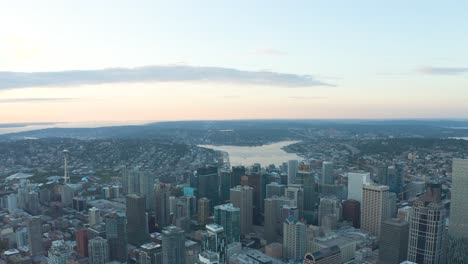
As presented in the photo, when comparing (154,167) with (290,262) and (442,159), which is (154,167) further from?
(442,159)

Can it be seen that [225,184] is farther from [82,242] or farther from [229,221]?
[82,242]

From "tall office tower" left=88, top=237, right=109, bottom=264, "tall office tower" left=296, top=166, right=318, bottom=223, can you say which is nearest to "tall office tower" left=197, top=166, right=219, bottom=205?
"tall office tower" left=296, top=166, right=318, bottom=223

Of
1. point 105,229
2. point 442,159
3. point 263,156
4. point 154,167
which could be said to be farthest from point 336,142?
point 105,229

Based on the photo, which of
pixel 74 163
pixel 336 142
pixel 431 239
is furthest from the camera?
pixel 336 142

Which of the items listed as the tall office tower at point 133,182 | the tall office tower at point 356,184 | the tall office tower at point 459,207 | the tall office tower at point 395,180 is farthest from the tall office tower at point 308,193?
the tall office tower at point 133,182

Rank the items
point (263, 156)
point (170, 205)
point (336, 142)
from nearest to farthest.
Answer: point (170, 205), point (263, 156), point (336, 142)

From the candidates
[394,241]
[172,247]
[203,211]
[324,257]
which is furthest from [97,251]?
[394,241]
